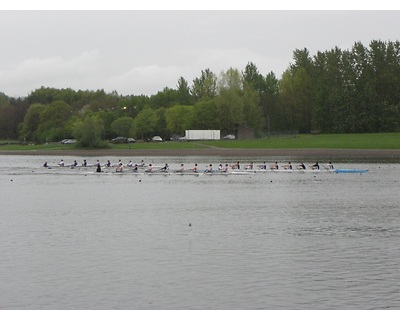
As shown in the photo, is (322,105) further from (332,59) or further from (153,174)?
(153,174)

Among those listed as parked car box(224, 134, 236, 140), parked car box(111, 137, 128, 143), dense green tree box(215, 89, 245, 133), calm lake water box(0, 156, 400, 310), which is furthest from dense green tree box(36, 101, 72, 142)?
calm lake water box(0, 156, 400, 310)

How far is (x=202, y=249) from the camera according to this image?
19.2 metres

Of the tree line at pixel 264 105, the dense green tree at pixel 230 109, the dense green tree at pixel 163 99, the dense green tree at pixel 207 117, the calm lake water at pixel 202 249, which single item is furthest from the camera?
the dense green tree at pixel 163 99

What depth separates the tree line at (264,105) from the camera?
84.4 m

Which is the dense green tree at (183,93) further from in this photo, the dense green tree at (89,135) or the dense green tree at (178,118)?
the dense green tree at (89,135)

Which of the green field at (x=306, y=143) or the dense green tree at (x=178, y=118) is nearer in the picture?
the green field at (x=306, y=143)

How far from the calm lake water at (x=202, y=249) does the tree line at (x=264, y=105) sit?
50116 mm

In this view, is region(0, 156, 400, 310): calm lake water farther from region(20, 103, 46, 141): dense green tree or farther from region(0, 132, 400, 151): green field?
region(20, 103, 46, 141): dense green tree

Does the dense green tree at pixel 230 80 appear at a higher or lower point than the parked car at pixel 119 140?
higher

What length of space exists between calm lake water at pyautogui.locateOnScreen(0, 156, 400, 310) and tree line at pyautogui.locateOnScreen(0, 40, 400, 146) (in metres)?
50.1

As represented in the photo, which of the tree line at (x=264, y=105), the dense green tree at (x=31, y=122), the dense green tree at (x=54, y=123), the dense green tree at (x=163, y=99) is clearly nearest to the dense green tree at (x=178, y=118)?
the tree line at (x=264, y=105)

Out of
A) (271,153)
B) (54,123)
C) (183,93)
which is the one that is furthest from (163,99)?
(271,153)

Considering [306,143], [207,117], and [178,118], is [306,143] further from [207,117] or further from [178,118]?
[178,118]

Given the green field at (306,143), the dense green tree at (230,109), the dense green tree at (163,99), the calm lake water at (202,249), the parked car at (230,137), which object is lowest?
the calm lake water at (202,249)
